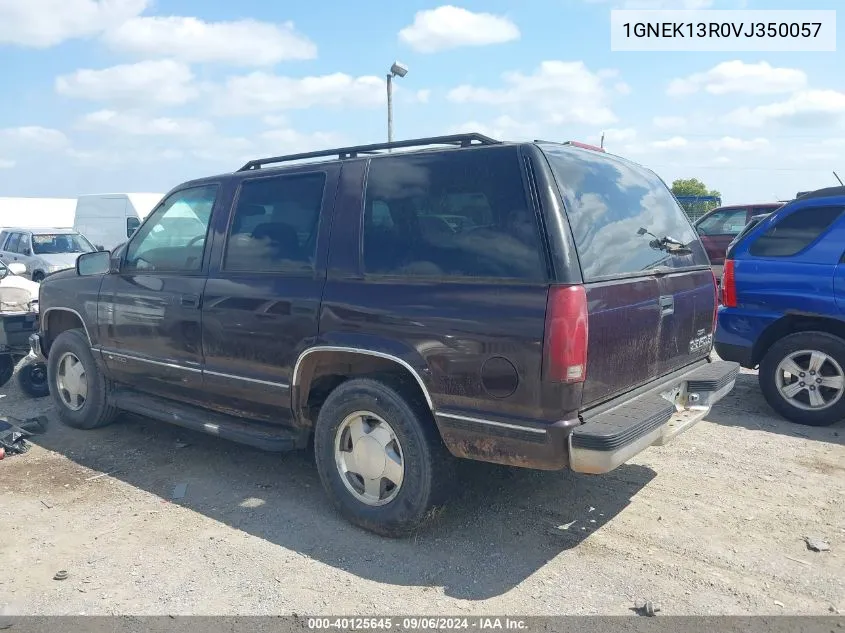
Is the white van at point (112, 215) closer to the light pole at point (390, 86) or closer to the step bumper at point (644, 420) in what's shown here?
the light pole at point (390, 86)

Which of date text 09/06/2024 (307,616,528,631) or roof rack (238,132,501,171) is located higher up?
roof rack (238,132,501,171)

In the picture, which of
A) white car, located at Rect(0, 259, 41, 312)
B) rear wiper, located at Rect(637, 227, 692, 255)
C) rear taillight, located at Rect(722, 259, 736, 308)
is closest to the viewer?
rear wiper, located at Rect(637, 227, 692, 255)

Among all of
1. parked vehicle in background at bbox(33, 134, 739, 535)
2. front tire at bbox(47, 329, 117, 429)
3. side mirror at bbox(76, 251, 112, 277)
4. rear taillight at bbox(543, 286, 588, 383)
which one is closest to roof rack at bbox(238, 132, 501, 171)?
parked vehicle in background at bbox(33, 134, 739, 535)

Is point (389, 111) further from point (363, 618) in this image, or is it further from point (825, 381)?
point (363, 618)

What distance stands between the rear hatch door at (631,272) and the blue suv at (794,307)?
1.70 meters

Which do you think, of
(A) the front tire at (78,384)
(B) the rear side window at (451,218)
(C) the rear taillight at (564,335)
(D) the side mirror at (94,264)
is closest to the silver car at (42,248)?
(A) the front tire at (78,384)

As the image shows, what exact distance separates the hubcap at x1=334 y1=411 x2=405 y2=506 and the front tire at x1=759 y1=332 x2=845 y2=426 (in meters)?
3.62

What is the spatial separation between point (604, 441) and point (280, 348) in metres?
1.95

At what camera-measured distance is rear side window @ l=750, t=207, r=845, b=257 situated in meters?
5.64

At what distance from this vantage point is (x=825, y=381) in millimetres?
5469

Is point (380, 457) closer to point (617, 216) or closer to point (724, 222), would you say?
point (617, 216)

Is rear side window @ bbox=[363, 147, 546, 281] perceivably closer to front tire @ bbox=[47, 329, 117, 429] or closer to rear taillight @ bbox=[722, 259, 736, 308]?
front tire @ bbox=[47, 329, 117, 429]

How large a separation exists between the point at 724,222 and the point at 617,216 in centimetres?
1045

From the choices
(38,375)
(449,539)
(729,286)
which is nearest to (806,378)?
(729,286)
